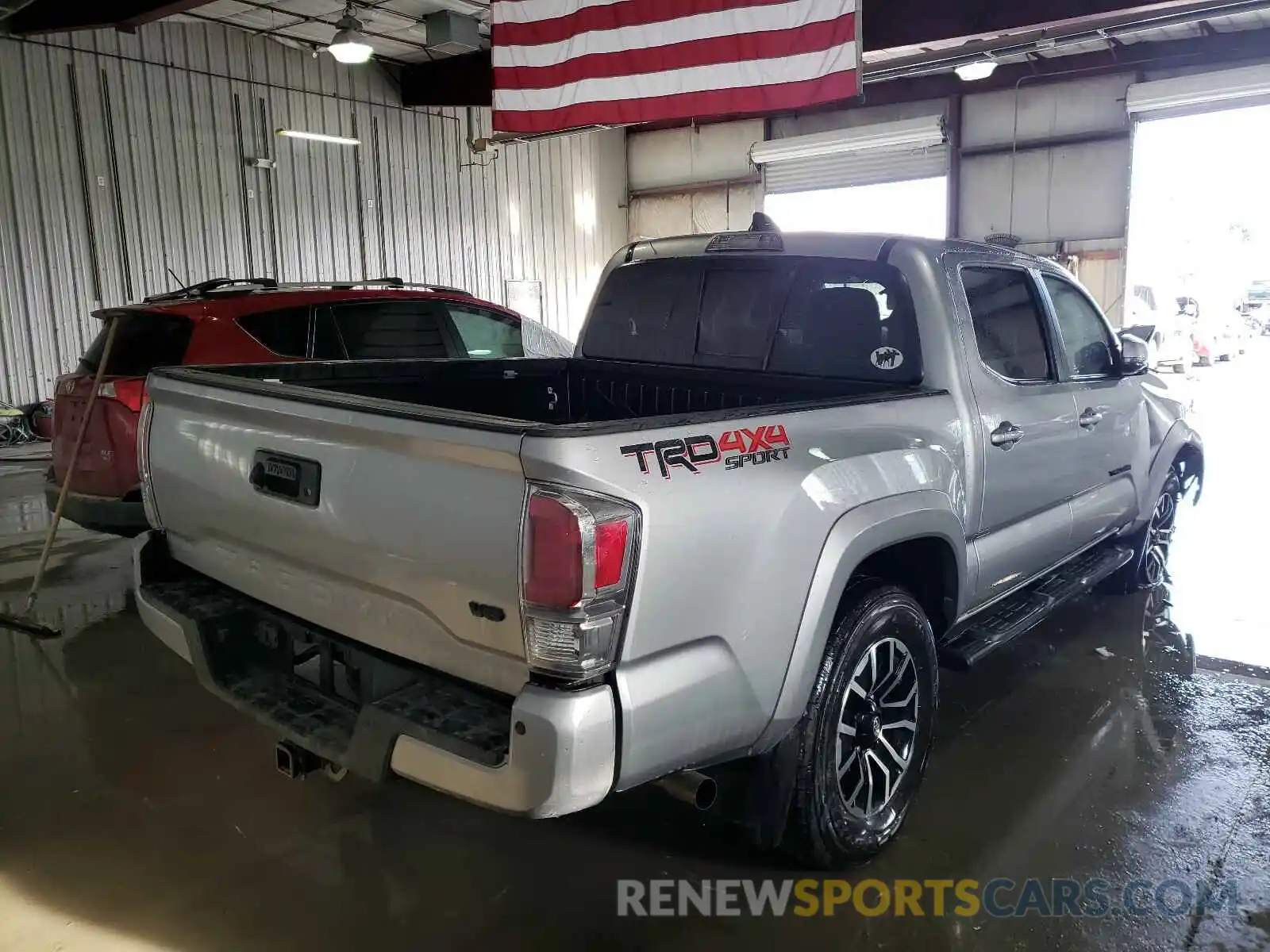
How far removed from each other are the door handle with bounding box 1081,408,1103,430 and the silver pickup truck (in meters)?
0.02

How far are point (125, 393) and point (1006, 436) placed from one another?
4175mm

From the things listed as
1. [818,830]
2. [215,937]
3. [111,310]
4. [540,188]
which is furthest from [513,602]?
[540,188]

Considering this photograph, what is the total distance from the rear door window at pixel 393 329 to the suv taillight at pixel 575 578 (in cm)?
434

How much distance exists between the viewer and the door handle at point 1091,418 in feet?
12.3

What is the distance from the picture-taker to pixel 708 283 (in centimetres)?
→ 350

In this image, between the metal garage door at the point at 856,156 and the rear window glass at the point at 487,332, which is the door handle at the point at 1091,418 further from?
the metal garage door at the point at 856,156

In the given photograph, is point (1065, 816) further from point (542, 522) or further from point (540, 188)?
point (540, 188)

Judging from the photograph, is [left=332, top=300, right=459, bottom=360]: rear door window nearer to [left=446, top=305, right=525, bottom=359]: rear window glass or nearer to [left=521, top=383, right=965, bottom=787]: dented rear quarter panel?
[left=446, top=305, right=525, bottom=359]: rear window glass

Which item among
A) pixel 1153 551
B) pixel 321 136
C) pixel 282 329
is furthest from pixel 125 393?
pixel 321 136

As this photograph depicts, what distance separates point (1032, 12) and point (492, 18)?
176 inches

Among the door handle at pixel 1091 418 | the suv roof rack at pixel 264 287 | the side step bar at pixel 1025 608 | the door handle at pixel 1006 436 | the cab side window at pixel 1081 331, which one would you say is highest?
the suv roof rack at pixel 264 287

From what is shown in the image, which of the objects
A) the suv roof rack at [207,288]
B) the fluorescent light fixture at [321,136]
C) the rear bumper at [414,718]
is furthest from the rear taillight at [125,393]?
the fluorescent light fixture at [321,136]

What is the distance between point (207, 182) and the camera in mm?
12008

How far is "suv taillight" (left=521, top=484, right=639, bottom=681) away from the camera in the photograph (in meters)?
1.76
